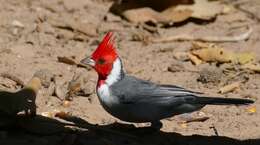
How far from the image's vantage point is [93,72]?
7527 millimetres

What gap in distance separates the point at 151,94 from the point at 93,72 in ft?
5.50

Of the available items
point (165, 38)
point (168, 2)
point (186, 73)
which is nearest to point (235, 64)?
point (186, 73)

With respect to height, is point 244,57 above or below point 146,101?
above

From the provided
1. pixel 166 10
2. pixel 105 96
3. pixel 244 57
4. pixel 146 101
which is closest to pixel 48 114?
pixel 105 96

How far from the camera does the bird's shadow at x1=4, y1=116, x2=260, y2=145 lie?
19.0 feet

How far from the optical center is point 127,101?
5898 millimetres

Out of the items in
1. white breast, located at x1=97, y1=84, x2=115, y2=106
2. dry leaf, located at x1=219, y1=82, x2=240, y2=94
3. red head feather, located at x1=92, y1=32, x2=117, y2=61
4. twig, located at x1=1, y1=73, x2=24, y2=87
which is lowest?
dry leaf, located at x1=219, y1=82, x2=240, y2=94

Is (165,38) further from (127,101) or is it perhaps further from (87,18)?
(127,101)

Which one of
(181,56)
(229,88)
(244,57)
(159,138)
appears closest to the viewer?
(159,138)

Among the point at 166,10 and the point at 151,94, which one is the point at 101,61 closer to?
the point at 151,94

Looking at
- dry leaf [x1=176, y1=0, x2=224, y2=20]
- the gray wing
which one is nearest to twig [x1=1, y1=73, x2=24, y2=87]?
the gray wing

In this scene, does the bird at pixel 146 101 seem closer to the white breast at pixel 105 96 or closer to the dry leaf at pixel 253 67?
the white breast at pixel 105 96

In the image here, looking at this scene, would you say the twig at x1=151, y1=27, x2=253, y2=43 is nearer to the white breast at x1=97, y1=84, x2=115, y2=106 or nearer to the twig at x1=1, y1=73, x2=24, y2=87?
the twig at x1=1, y1=73, x2=24, y2=87

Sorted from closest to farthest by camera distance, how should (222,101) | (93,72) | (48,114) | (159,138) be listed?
(222,101), (159,138), (48,114), (93,72)
